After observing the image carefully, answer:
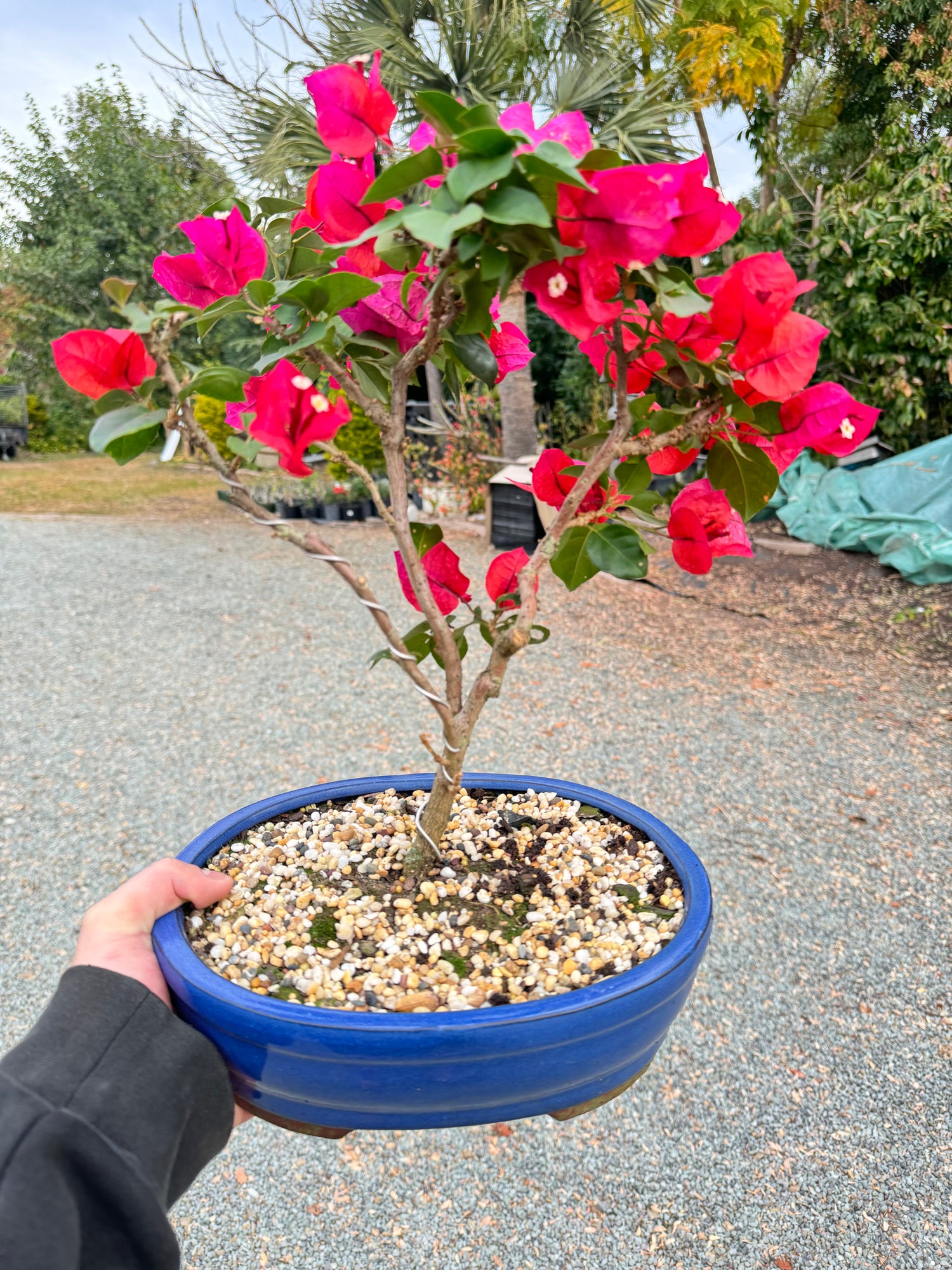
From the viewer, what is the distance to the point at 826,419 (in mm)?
673

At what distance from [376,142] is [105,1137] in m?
0.74

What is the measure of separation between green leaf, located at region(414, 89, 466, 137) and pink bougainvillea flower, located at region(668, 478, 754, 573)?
1.18 ft

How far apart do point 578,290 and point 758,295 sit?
0.41 ft

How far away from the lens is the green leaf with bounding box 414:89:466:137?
52cm

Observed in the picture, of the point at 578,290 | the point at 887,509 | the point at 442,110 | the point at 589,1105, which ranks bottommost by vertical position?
the point at 887,509

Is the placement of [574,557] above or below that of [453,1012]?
above

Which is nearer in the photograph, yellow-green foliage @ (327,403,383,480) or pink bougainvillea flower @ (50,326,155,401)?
pink bougainvillea flower @ (50,326,155,401)

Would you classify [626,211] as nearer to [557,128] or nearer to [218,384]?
[557,128]

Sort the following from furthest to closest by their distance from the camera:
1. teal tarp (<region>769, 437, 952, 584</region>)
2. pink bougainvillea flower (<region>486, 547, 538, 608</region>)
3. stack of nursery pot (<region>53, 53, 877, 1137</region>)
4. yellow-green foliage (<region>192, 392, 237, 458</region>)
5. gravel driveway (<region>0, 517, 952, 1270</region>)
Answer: yellow-green foliage (<region>192, 392, 237, 458</region>)
teal tarp (<region>769, 437, 952, 584</region>)
gravel driveway (<region>0, 517, 952, 1270</region>)
pink bougainvillea flower (<region>486, 547, 538, 608</region>)
stack of nursery pot (<region>53, 53, 877, 1137</region>)

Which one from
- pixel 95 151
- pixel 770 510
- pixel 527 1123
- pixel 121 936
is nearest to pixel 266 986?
pixel 121 936

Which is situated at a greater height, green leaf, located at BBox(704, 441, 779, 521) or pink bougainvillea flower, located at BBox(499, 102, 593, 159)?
pink bougainvillea flower, located at BBox(499, 102, 593, 159)

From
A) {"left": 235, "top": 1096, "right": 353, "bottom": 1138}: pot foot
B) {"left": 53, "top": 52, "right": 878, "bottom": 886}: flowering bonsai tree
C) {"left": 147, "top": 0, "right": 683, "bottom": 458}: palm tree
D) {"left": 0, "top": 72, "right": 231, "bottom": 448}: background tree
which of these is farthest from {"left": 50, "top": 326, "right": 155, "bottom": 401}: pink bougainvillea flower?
{"left": 0, "top": 72, "right": 231, "bottom": 448}: background tree

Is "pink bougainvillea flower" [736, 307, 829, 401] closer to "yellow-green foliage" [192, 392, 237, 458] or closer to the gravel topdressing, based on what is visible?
the gravel topdressing

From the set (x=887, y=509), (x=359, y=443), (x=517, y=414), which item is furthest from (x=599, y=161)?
(x=359, y=443)
